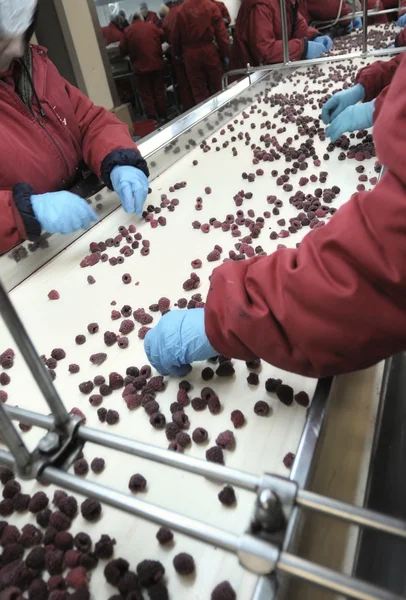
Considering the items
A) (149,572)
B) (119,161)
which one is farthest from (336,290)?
(119,161)

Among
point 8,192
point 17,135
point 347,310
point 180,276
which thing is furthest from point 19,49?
point 347,310

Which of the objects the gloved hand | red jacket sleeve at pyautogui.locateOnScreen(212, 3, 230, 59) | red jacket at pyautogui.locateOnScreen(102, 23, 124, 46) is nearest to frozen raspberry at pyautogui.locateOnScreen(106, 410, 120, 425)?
red jacket sleeve at pyautogui.locateOnScreen(212, 3, 230, 59)

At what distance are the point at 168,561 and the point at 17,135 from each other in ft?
4.52

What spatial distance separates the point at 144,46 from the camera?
5520mm

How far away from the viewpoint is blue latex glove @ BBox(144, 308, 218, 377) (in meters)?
0.89

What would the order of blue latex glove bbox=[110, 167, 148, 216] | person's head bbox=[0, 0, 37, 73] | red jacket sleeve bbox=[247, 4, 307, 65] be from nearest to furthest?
person's head bbox=[0, 0, 37, 73] < blue latex glove bbox=[110, 167, 148, 216] < red jacket sleeve bbox=[247, 4, 307, 65]

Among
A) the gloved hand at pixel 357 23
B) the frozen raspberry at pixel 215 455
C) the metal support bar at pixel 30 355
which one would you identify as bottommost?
the gloved hand at pixel 357 23

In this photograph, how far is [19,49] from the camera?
1.35 metres

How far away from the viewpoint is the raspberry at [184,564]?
Result: 63 centimetres

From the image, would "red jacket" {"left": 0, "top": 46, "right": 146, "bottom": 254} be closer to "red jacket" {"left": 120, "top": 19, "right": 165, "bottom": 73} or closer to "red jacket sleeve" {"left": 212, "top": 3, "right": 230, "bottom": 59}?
"red jacket sleeve" {"left": 212, "top": 3, "right": 230, "bottom": 59}

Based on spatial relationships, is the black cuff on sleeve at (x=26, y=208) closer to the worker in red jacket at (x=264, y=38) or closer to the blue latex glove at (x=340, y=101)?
the blue latex glove at (x=340, y=101)

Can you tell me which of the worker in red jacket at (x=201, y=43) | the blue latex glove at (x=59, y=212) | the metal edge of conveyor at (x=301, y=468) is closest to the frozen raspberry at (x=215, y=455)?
the metal edge of conveyor at (x=301, y=468)

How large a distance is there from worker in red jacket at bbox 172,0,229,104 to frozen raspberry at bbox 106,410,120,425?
15.8ft

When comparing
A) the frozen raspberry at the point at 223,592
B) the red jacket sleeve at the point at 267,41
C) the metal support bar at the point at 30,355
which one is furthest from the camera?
the red jacket sleeve at the point at 267,41
